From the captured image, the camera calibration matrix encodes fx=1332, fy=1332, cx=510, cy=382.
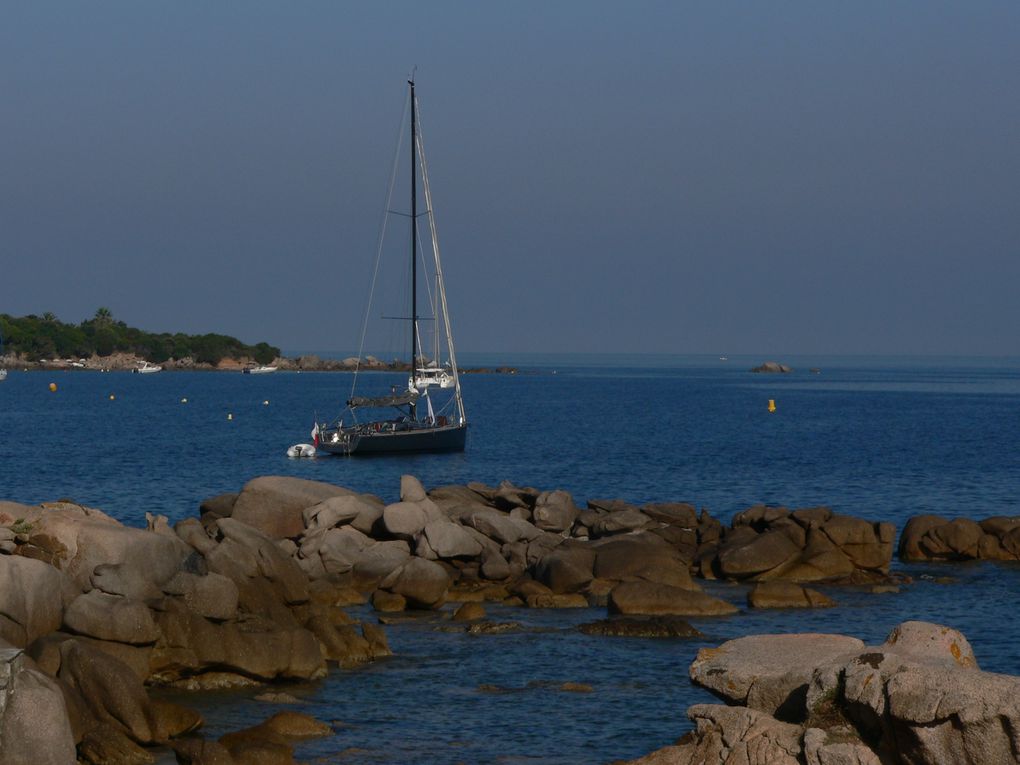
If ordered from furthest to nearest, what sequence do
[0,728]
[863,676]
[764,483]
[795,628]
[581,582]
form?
[764,483] → [581,582] → [795,628] → [0,728] → [863,676]

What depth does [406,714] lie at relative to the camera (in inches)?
843

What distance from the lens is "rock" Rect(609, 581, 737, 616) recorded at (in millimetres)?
28891

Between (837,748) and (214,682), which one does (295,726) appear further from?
(837,748)

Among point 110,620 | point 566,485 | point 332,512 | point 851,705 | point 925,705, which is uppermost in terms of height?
point 925,705

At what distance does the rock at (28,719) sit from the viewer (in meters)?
15.5

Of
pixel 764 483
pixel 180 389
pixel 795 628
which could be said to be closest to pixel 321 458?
pixel 764 483

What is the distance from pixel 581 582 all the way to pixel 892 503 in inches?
1005

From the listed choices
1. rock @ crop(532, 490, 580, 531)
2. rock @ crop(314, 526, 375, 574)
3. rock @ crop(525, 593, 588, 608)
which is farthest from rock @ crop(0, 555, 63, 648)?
rock @ crop(532, 490, 580, 531)

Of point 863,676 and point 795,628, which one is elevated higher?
point 863,676

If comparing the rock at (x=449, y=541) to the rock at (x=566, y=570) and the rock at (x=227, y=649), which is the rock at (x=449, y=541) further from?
the rock at (x=227, y=649)

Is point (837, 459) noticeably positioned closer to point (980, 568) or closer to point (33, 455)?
point (980, 568)

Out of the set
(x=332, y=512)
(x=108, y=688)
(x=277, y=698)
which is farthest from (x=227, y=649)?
(x=332, y=512)

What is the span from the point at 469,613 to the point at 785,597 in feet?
24.1

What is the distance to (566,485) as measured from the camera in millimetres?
61219
